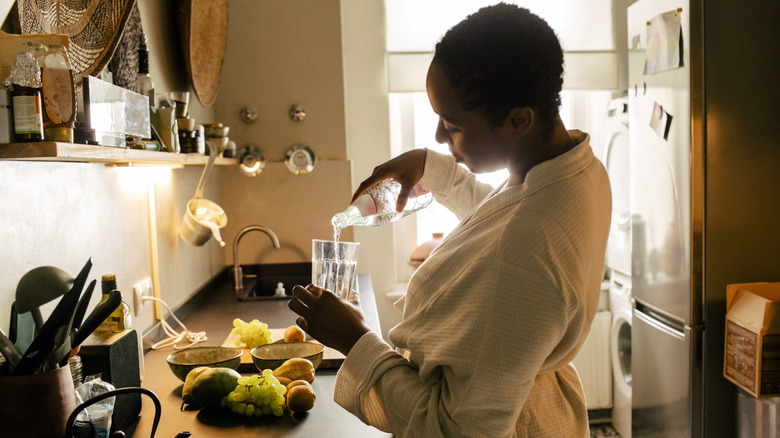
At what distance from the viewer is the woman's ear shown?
0.89 m

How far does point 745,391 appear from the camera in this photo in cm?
206

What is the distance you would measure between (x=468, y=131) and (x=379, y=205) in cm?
68

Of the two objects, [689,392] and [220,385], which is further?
[689,392]

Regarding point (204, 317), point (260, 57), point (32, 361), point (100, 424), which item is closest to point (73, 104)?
point (32, 361)

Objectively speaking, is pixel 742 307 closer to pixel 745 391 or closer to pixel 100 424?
pixel 745 391

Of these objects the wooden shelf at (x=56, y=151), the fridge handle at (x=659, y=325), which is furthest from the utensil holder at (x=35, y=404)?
the fridge handle at (x=659, y=325)

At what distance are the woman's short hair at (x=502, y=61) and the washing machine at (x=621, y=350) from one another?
236cm

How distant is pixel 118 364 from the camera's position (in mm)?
1193

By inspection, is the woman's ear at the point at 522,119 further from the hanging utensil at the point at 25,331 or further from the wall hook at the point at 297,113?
the wall hook at the point at 297,113

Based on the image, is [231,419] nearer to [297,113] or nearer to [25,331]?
[25,331]

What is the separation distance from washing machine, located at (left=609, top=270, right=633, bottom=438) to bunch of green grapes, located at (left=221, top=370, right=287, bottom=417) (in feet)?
7.16

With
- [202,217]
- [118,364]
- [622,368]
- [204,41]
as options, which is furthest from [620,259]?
[118,364]

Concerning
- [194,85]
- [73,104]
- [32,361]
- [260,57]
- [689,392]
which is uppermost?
[260,57]

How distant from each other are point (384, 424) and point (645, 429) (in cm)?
196
